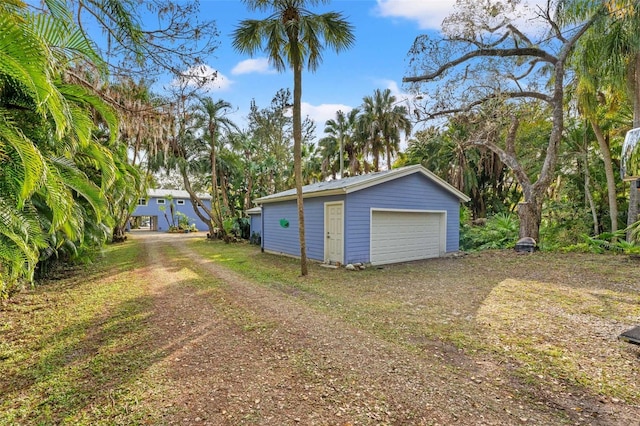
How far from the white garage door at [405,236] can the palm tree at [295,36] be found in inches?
114

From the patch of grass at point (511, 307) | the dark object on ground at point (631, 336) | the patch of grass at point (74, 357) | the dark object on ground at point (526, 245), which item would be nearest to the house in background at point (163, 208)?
the patch of grass at point (511, 307)

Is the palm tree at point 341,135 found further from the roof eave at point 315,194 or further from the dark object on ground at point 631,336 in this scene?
the dark object on ground at point 631,336

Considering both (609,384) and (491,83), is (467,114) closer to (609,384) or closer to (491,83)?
(491,83)

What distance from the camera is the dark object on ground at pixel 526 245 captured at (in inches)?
426

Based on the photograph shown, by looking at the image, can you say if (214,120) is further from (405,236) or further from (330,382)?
(330,382)

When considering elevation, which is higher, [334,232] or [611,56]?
[611,56]

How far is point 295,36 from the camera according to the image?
7406 mm

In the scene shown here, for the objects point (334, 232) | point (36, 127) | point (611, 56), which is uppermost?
point (611, 56)

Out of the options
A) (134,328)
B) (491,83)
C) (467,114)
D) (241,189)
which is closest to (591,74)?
(491,83)

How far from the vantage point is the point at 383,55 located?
10930mm

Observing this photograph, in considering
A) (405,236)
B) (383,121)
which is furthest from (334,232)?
(383,121)

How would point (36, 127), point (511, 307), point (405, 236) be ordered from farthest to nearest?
point (405, 236), point (511, 307), point (36, 127)

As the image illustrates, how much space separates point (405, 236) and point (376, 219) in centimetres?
144

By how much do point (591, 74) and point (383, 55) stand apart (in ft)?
21.4
